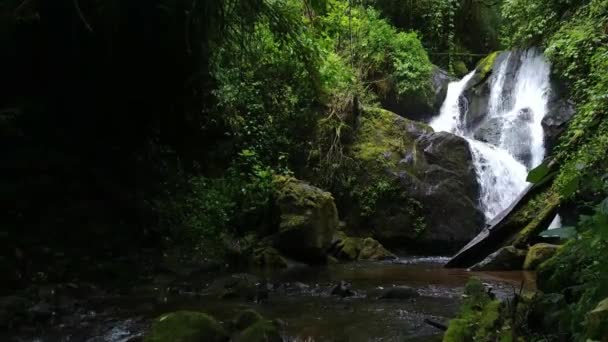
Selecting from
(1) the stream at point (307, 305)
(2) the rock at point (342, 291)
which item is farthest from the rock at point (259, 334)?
(2) the rock at point (342, 291)

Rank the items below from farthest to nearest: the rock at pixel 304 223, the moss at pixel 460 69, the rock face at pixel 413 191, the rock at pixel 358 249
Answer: the moss at pixel 460 69 → the rock face at pixel 413 191 → the rock at pixel 358 249 → the rock at pixel 304 223

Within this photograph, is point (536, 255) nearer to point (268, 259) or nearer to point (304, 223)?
point (304, 223)

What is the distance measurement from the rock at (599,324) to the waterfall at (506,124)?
9.20 m

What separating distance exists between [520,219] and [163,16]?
6.49 meters

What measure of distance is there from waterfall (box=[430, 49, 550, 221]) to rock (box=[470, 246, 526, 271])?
Answer: 282 centimetres

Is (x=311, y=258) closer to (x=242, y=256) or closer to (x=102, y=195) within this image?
(x=242, y=256)

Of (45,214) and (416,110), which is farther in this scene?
(416,110)

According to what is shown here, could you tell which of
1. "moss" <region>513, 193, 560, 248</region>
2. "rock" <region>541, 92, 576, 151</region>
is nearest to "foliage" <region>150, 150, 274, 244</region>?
"moss" <region>513, 193, 560, 248</region>

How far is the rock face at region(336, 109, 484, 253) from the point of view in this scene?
35.5 ft

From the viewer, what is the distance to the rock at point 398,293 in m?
6.30

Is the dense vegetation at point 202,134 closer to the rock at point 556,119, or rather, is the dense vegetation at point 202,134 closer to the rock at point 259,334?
the rock at point 556,119

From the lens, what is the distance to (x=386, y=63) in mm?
14641

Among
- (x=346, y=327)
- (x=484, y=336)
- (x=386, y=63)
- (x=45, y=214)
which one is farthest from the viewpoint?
(x=386, y=63)

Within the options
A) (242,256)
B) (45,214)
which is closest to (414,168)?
(242,256)
